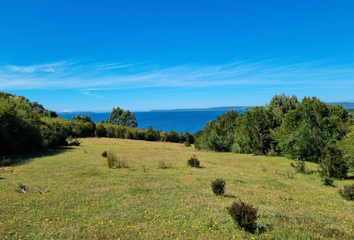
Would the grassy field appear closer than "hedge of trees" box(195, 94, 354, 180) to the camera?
Yes

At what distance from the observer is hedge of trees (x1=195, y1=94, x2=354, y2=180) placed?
21172 mm

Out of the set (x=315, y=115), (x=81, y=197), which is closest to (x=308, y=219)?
(x=81, y=197)

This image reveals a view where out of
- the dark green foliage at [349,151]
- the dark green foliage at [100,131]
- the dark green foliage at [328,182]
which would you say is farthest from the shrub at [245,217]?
the dark green foliage at [100,131]

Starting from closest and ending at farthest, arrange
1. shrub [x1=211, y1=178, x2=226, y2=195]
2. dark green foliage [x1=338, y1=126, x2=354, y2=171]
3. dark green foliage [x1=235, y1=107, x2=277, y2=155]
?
shrub [x1=211, y1=178, x2=226, y2=195] → dark green foliage [x1=338, y1=126, x2=354, y2=171] → dark green foliage [x1=235, y1=107, x2=277, y2=155]

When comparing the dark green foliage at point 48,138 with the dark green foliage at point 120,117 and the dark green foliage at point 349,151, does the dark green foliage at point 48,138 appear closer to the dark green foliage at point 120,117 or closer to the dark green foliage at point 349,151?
the dark green foliage at point 349,151

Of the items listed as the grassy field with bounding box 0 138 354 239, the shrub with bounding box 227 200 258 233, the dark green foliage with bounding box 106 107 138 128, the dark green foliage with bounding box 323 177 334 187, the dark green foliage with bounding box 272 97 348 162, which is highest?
the dark green foliage with bounding box 106 107 138 128

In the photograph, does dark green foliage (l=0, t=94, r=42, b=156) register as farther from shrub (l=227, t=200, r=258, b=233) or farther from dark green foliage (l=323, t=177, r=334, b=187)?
dark green foliage (l=323, t=177, r=334, b=187)

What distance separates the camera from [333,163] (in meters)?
16.9

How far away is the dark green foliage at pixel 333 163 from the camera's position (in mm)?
16781

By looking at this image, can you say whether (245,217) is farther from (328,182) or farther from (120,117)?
(120,117)

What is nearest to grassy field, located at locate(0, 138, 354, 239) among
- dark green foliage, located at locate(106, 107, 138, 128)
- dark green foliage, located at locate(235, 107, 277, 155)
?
dark green foliage, located at locate(235, 107, 277, 155)

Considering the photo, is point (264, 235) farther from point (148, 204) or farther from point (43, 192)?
point (43, 192)

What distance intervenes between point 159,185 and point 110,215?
5741 mm

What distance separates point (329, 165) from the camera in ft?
55.5
